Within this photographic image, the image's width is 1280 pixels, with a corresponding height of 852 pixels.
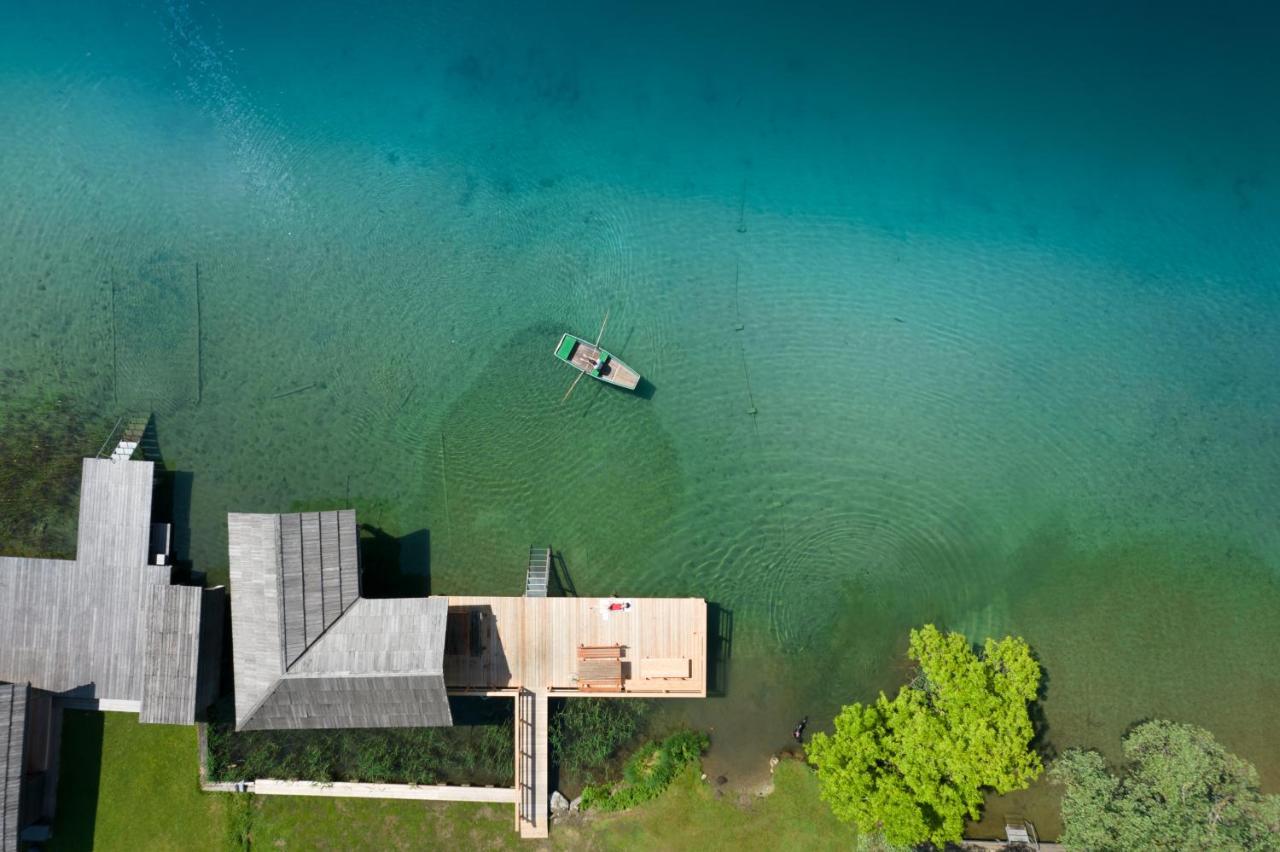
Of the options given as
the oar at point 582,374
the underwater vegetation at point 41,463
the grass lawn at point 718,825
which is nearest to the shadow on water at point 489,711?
the grass lawn at point 718,825

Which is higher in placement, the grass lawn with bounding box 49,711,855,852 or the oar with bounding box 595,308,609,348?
the oar with bounding box 595,308,609,348

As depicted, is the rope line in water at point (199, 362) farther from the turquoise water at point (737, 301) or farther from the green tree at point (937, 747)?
the green tree at point (937, 747)

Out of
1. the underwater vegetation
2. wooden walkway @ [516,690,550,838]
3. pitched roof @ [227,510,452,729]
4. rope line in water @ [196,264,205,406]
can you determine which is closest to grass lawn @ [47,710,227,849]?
pitched roof @ [227,510,452,729]

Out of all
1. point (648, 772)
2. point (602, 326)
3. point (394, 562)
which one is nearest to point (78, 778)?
point (394, 562)

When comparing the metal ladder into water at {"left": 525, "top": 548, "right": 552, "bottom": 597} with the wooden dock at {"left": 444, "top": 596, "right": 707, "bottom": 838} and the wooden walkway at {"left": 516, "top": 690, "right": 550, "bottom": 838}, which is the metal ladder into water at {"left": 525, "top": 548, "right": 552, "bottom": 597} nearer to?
the wooden dock at {"left": 444, "top": 596, "right": 707, "bottom": 838}

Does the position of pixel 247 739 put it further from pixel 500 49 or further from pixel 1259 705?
pixel 1259 705

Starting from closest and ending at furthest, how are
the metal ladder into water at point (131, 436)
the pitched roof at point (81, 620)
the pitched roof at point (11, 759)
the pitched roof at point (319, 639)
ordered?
the pitched roof at point (319, 639), the pitched roof at point (11, 759), the pitched roof at point (81, 620), the metal ladder into water at point (131, 436)

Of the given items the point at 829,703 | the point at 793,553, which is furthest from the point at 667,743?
the point at 793,553
